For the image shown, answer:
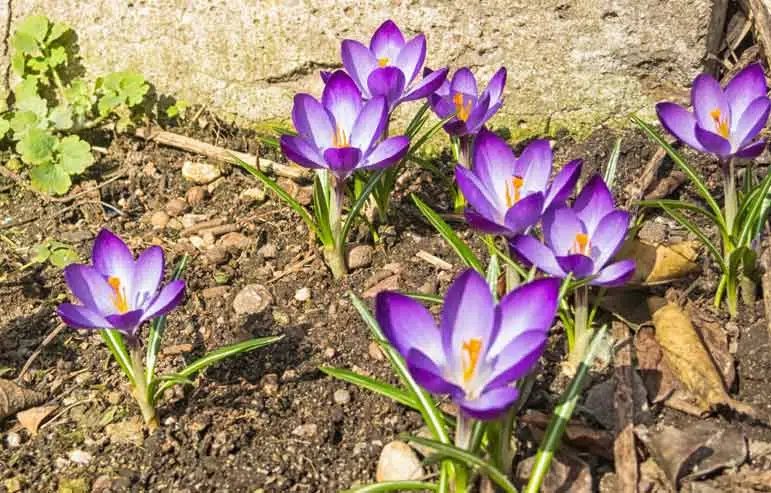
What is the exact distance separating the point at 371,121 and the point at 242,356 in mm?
720

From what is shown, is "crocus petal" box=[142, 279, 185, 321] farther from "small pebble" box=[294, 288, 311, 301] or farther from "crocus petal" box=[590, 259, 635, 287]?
"crocus petal" box=[590, 259, 635, 287]

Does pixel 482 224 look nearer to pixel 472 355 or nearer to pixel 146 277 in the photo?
pixel 472 355

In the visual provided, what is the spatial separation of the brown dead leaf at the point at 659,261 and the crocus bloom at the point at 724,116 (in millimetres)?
348

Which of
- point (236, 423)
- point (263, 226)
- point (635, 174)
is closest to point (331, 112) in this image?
point (263, 226)

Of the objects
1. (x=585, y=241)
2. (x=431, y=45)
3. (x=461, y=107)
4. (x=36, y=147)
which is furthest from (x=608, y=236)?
(x=36, y=147)

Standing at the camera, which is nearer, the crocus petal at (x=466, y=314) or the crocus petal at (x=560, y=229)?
the crocus petal at (x=466, y=314)

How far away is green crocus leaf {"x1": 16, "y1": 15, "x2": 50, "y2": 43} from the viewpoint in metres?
3.55

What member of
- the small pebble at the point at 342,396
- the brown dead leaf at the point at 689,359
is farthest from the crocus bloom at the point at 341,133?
the brown dead leaf at the point at 689,359

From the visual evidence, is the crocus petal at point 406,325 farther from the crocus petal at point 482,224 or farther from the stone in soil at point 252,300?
the stone in soil at point 252,300

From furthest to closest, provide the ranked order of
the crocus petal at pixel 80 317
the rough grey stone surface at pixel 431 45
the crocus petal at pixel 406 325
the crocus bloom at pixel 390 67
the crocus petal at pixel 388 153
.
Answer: the rough grey stone surface at pixel 431 45, the crocus bloom at pixel 390 67, the crocus petal at pixel 388 153, the crocus petal at pixel 80 317, the crocus petal at pixel 406 325

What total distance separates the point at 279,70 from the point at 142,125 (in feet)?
1.83

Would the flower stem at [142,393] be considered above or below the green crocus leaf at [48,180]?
below

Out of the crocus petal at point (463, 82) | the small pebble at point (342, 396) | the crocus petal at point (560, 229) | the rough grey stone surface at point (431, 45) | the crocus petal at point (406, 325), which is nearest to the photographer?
the crocus petal at point (406, 325)

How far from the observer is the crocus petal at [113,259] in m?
2.38
